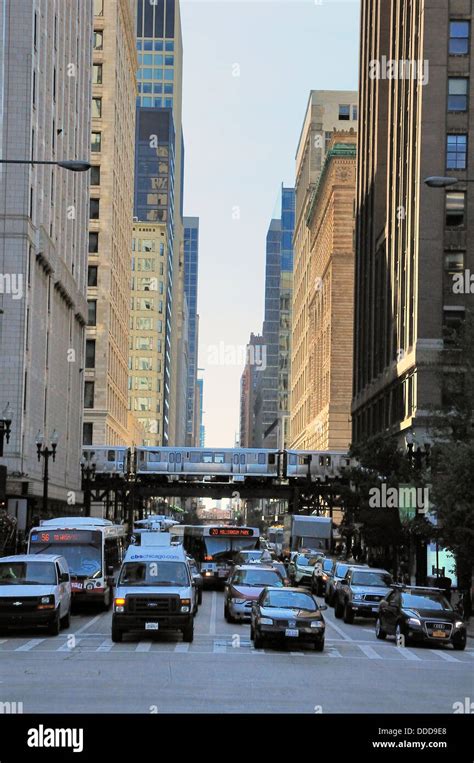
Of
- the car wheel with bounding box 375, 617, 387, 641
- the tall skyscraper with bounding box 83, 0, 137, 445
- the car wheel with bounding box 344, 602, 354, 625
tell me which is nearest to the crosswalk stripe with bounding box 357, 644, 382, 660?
the car wheel with bounding box 375, 617, 387, 641

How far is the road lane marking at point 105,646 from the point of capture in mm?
22980

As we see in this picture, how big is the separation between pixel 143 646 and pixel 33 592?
3.14 meters

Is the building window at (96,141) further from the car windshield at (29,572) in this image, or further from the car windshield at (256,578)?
the car windshield at (29,572)

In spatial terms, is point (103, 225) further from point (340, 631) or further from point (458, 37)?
point (340, 631)

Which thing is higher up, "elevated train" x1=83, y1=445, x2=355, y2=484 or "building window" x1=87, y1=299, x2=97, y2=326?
"building window" x1=87, y1=299, x2=97, y2=326

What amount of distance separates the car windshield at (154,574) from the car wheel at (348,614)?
31.8ft

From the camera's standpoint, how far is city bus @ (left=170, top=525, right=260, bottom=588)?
4878 centimetres

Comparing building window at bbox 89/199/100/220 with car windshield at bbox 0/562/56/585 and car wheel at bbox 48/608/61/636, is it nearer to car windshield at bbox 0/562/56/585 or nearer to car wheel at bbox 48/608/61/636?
car windshield at bbox 0/562/56/585

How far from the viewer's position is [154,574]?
26031 millimetres

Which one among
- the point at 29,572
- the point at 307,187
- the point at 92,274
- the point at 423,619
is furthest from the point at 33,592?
the point at 307,187

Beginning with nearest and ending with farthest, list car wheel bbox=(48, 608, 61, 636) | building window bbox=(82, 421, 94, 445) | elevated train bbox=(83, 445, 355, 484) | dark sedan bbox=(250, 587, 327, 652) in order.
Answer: dark sedan bbox=(250, 587, 327, 652) → car wheel bbox=(48, 608, 61, 636) → elevated train bbox=(83, 445, 355, 484) → building window bbox=(82, 421, 94, 445)

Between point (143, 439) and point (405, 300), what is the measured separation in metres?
101

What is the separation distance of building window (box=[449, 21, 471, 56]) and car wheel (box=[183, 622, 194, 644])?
5115cm
